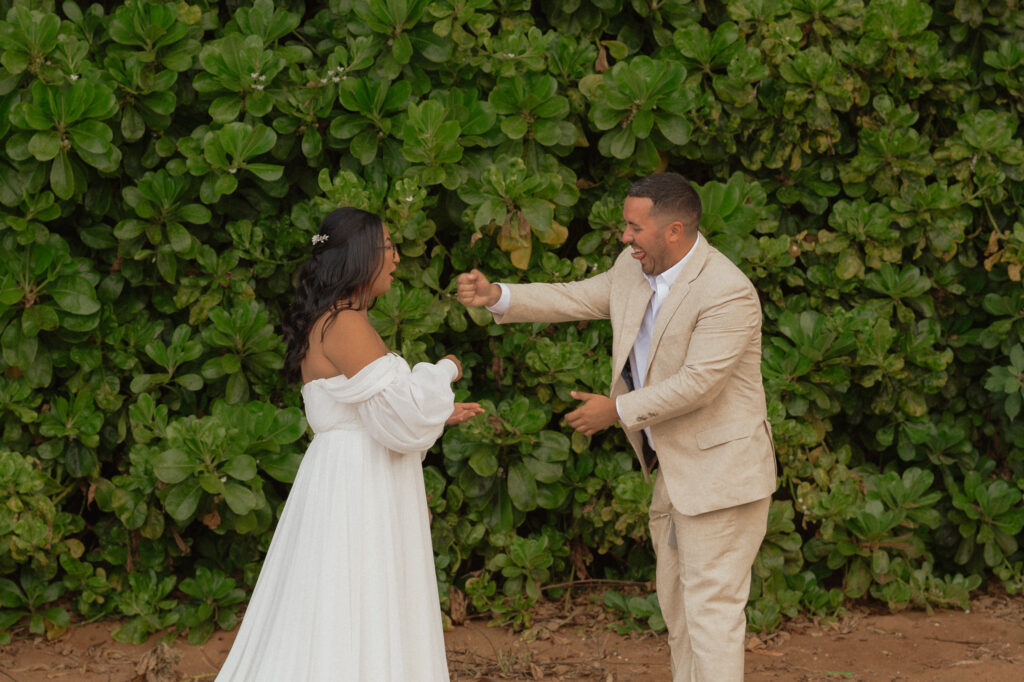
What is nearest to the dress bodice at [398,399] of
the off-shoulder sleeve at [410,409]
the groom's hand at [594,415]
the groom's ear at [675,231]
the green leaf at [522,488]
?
the off-shoulder sleeve at [410,409]

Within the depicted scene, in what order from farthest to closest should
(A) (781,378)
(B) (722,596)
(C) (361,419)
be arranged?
1. (A) (781,378)
2. (B) (722,596)
3. (C) (361,419)

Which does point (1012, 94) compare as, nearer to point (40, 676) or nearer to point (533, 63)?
point (533, 63)

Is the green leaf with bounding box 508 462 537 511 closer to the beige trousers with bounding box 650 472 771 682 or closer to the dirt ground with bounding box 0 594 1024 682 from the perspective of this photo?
the dirt ground with bounding box 0 594 1024 682

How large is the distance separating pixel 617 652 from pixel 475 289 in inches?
72.1

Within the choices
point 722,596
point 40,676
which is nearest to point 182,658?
point 40,676

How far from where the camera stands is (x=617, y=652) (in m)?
4.86

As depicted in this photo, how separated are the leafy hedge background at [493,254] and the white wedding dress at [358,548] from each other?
3.87ft

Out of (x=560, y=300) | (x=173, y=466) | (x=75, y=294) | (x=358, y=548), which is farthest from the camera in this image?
(x=75, y=294)

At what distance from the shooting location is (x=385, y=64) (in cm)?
479

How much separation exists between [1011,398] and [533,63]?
263 cm

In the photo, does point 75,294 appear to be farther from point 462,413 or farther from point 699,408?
point 699,408

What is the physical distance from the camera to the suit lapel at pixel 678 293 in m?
3.57

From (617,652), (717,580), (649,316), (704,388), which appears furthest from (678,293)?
(617,652)

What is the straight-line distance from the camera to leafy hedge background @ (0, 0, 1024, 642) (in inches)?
183
